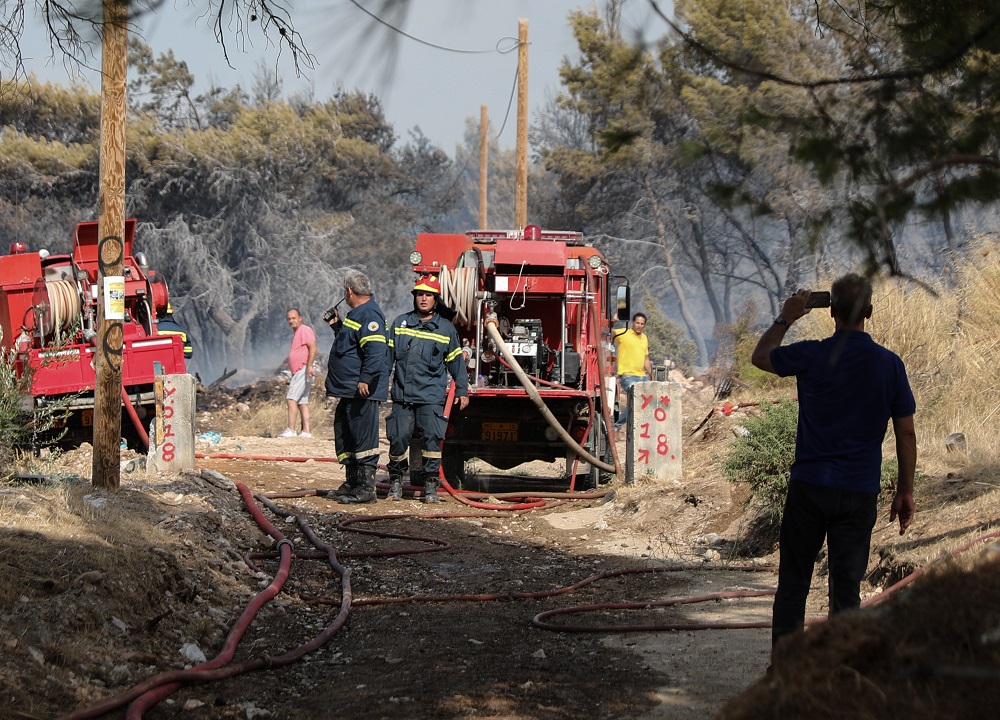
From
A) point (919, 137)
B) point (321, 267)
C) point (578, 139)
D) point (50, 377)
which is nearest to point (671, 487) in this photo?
point (50, 377)

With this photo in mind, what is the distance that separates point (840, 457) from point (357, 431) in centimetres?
678

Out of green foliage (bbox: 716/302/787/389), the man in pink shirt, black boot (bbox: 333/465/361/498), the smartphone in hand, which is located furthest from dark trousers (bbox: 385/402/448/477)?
the smartphone in hand

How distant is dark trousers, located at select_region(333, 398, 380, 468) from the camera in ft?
36.5

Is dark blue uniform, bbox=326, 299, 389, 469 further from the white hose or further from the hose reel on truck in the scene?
the white hose

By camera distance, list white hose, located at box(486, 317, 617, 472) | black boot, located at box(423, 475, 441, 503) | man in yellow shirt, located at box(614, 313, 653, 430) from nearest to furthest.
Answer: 1. black boot, located at box(423, 475, 441, 503)
2. white hose, located at box(486, 317, 617, 472)
3. man in yellow shirt, located at box(614, 313, 653, 430)

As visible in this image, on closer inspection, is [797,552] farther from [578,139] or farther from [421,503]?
[578,139]

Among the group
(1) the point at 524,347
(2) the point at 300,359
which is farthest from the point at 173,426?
(2) the point at 300,359

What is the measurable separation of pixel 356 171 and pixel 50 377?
82.1 feet

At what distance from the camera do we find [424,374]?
1138cm

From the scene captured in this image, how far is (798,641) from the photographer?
3.37 meters

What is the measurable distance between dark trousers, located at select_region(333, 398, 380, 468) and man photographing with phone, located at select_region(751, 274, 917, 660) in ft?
21.1

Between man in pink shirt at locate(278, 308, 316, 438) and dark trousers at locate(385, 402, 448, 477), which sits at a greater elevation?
man in pink shirt at locate(278, 308, 316, 438)

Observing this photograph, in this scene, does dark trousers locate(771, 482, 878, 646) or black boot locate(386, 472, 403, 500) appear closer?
dark trousers locate(771, 482, 878, 646)

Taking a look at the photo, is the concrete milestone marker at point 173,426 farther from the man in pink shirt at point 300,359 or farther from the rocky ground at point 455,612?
the man in pink shirt at point 300,359
